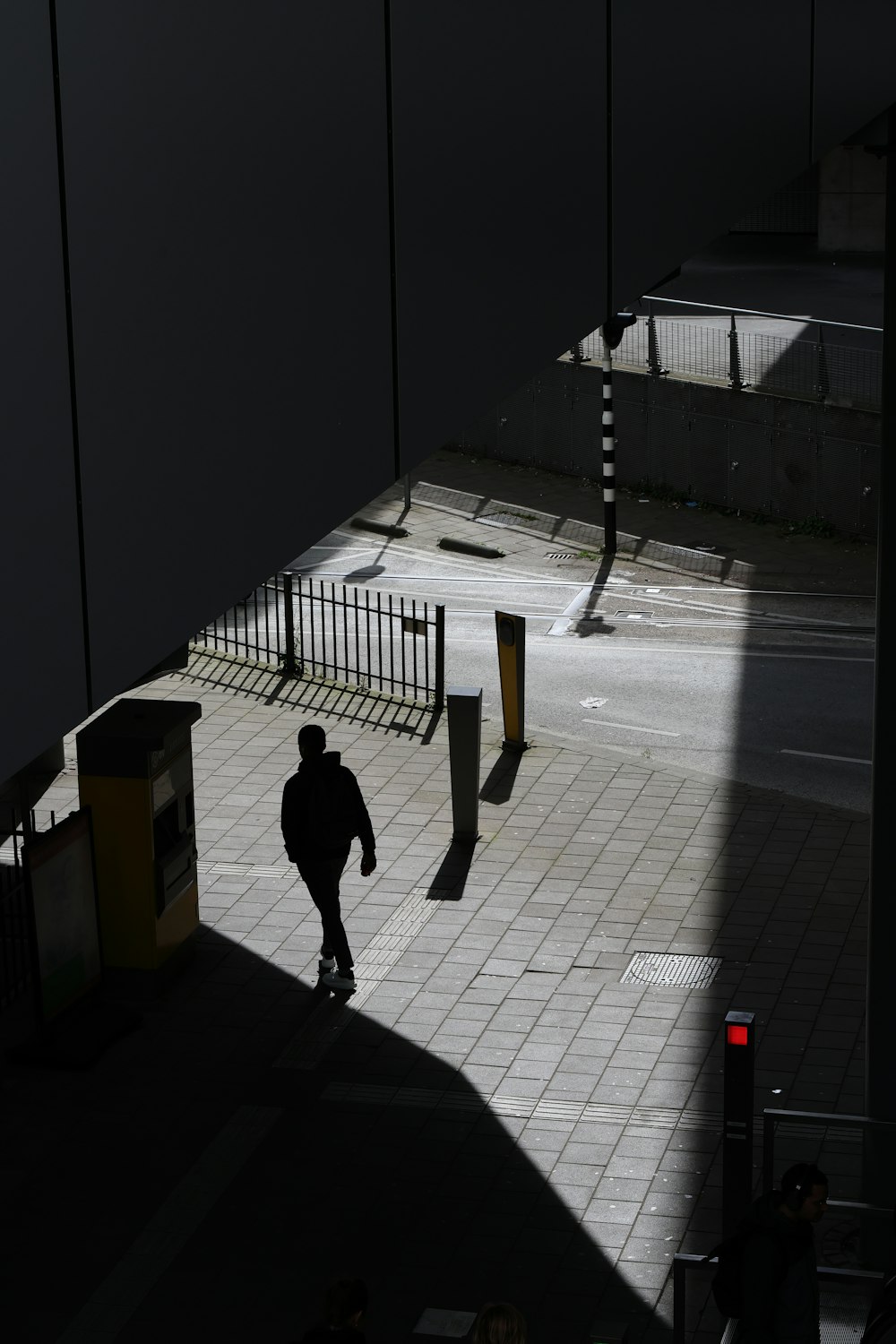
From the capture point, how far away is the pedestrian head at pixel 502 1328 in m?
5.07

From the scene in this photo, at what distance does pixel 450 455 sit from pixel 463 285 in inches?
790

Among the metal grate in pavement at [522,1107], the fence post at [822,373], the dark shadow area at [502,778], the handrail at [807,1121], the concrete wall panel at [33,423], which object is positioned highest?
the concrete wall panel at [33,423]

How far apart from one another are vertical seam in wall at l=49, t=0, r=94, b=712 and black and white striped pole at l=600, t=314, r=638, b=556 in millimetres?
16920

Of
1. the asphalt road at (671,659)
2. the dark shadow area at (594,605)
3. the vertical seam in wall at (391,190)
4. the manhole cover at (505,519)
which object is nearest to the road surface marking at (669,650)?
the asphalt road at (671,659)

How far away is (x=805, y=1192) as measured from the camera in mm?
5781

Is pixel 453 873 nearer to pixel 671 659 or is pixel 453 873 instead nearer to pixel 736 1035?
pixel 736 1035

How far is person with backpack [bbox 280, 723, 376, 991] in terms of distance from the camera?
9547mm

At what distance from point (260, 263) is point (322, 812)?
586 cm

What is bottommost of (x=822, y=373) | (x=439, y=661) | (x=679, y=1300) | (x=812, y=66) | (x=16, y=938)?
(x=16, y=938)

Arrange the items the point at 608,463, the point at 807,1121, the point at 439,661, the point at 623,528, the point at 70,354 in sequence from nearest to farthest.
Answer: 1. the point at 70,354
2. the point at 807,1121
3. the point at 439,661
4. the point at 608,463
5. the point at 623,528

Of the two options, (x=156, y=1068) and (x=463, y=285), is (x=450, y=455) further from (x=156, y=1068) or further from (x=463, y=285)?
(x=463, y=285)

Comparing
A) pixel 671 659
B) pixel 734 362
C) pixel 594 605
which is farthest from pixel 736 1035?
pixel 734 362

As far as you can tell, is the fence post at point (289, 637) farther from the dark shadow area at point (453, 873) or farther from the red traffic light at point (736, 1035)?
the red traffic light at point (736, 1035)

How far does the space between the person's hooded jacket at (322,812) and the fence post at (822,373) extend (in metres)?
12.4
